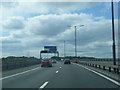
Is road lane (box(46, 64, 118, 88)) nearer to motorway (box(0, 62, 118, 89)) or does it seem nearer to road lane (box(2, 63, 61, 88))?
motorway (box(0, 62, 118, 89))

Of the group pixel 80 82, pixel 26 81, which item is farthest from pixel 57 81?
pixel 26 81

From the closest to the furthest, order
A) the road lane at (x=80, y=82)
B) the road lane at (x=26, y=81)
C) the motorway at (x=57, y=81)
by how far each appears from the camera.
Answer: the road lane at (x=80, y=82), the motorway at (x=57, y=81), the road lane at (x=26, y=81)

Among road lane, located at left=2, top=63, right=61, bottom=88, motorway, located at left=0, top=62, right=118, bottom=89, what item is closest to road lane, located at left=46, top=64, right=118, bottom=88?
motorway, located at left=0, top=62, right=118, bottom=89

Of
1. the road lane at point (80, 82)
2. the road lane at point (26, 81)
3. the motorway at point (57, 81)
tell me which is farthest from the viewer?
the road lane at point (26, 81)

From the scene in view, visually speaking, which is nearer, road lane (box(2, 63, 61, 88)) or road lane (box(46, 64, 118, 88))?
road lane (box(46, 64, 118, 88))

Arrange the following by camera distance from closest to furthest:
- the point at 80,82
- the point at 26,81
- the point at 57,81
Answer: the point at 80,82
the point at 57,81
the point at 26,81

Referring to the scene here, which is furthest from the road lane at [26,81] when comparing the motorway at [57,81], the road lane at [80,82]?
the road lane at [80,82]

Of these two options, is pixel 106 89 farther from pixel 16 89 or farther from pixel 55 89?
pixel 16 89

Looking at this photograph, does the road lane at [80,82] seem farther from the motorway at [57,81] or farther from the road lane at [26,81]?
the road lane at [26,81]

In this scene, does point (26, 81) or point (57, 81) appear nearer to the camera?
point (57, 81)

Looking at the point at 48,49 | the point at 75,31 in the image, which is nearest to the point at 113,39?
the point at 75,31

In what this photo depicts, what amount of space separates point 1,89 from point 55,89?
290cm

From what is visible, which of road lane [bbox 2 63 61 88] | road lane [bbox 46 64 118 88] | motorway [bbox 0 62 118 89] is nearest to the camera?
road lane [bbox 46 64 118 88]

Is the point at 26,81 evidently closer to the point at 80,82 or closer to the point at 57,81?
the point at 57,81
